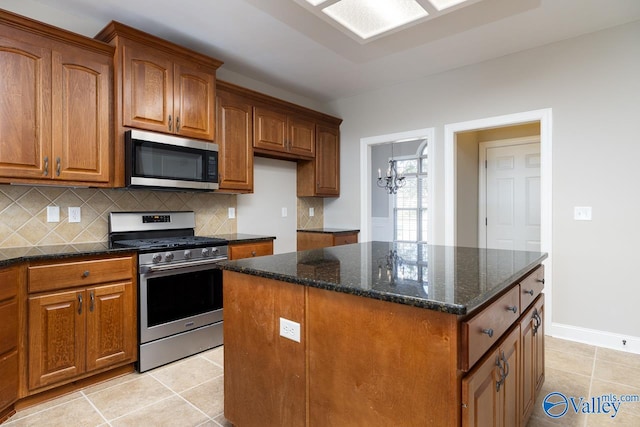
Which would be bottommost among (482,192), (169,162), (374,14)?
(482,192)

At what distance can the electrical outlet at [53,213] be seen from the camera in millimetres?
2484

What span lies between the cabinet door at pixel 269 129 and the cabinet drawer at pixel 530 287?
2725 millimetres

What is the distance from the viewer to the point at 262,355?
5.06 feet

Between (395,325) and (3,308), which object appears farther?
(3,308)

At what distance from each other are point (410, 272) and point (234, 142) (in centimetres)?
246

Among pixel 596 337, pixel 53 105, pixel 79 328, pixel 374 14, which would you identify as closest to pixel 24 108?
pixel 53 105

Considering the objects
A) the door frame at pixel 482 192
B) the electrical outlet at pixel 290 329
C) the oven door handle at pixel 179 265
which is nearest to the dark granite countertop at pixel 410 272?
the electrical outlet at pixel 290 329

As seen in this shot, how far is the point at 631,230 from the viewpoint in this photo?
282cm

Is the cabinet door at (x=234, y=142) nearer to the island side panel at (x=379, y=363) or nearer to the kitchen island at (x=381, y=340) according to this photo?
the kitchen island at (x=381, y=340)

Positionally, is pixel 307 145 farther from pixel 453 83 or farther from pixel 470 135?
pixel 470 135

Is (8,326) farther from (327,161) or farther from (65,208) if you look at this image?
(327,161)

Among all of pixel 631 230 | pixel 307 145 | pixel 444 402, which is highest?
pixel 307 145

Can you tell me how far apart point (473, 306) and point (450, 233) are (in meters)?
2.97

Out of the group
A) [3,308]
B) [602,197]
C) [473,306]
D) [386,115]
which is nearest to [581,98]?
[602,197]
